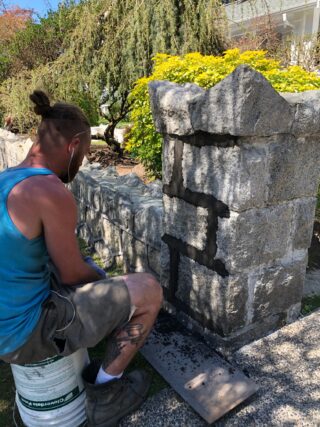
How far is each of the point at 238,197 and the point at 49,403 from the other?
135 cm

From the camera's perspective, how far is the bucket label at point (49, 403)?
179 centimetres

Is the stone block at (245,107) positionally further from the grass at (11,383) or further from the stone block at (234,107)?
the grass at (11,383)

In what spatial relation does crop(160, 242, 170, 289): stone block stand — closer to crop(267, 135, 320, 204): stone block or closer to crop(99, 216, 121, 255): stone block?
crop(267, 135, 320, 204): stone block

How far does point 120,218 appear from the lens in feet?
11.4

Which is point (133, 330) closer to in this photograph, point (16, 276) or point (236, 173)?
point (16, 276)

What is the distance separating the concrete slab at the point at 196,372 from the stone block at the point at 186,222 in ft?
1.97

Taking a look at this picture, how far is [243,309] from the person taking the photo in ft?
7.19

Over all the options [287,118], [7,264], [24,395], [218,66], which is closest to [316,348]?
[287,118]

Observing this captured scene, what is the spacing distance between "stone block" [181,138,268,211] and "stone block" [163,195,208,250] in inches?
6.8

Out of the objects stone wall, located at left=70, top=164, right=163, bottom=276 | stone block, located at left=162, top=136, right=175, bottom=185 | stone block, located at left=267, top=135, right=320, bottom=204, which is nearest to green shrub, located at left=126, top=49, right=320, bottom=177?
stone wall, located at left=70, top=164, right=163, bottom=276

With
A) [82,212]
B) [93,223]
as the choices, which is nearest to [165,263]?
[93,223]

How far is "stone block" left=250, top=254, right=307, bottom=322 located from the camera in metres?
2.22

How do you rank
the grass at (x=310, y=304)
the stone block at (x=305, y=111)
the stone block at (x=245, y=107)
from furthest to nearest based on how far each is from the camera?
the grass at (x=310, y=304) < the stone block at (x=305, y=111) < the stone block at (x=245, y=107)

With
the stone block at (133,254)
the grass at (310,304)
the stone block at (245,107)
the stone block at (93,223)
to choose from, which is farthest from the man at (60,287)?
the stone block at (93,223)
